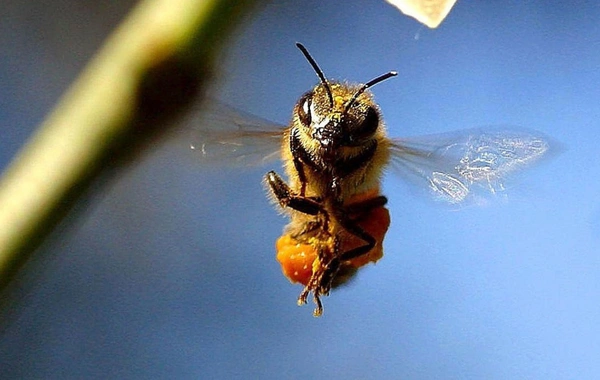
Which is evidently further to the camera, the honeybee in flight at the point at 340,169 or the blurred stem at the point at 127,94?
the honeybee in flight at the point at 340,169

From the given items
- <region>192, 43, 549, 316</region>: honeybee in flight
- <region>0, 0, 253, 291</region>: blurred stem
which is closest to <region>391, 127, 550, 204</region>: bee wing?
<region>192, 43, 549, 316</region>: honeybee in flight

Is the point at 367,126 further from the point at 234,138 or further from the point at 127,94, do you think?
the point at 127,94

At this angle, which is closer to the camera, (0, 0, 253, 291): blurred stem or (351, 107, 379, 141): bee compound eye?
(0, 0, 253, 291): blurred stem

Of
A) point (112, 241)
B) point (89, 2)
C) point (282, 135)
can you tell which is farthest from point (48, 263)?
point (112, 241)

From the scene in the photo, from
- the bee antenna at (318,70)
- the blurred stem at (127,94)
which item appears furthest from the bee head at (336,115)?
the blurred stem at (127,94)

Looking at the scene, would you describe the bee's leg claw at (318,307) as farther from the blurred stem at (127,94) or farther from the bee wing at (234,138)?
the blurred stem at (127,94)

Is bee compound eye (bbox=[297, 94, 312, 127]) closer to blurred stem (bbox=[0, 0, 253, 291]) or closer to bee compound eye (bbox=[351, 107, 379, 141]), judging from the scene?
bee compound eye (bbox=[351, 107, 379, 141])

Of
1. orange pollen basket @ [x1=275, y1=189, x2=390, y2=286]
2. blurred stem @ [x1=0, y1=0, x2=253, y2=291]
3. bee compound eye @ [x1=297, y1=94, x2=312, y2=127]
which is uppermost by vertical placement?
bee compound eye @ [x1=297, y1=94, x2=312, y2=127]
